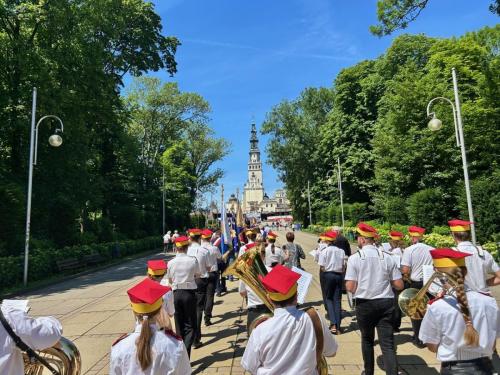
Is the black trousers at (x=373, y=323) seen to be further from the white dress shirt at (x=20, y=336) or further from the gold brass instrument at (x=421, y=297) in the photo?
the white dress shirt at (x=20, y=336)

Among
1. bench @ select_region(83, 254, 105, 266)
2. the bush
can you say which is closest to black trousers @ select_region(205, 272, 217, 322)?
bench @ select_region(83, 254, 105, 266)

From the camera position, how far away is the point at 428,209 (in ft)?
81.0

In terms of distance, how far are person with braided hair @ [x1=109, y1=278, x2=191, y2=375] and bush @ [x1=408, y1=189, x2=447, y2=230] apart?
79.3 feet

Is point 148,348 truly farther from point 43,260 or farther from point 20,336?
point 43,260

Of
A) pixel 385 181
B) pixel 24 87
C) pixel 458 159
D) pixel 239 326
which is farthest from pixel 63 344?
pixel 385 181

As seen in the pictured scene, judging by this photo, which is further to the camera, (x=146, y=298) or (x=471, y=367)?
(x=471, y=367)

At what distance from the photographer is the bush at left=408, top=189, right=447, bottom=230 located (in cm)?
2462

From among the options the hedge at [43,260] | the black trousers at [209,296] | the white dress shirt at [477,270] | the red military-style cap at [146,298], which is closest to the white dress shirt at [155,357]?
the red military-style cap at [146,298]

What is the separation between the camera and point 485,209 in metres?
17.7

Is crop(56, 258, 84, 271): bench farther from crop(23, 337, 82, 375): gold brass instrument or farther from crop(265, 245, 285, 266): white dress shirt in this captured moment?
crop(23, 337, 82, 375): gold brass instrument

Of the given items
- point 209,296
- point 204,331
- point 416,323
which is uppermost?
point 209,296

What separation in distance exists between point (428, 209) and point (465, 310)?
23.3m

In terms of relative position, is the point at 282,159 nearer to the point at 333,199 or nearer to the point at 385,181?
the point at 333,199

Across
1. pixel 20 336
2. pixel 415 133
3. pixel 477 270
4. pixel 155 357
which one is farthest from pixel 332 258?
pixel 415 133
